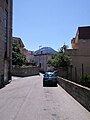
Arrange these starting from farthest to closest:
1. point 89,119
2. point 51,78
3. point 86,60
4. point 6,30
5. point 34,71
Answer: point 34,71
point 86,60
point 6,30
point 51,78
point 89,119

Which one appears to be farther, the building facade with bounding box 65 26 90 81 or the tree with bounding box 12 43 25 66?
the tree with bounding box 12 43 25 66

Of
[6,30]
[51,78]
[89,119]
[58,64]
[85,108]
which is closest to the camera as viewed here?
[89,119]

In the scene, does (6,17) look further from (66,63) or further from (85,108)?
(85,108)

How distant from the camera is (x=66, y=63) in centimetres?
4978

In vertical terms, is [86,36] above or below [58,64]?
above

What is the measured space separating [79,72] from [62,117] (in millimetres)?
23342

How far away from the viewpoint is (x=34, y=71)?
84.9m

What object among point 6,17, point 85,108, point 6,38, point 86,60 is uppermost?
point 6,17

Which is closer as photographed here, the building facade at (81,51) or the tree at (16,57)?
the building facade at (81,51)

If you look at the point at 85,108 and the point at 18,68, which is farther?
the point at 18,68

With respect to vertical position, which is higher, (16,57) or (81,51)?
(81,51)

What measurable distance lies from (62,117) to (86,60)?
3760cm

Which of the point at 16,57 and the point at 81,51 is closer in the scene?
the point at 81,51

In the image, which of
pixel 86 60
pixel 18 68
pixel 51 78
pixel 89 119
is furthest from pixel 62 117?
pixel 18 68
